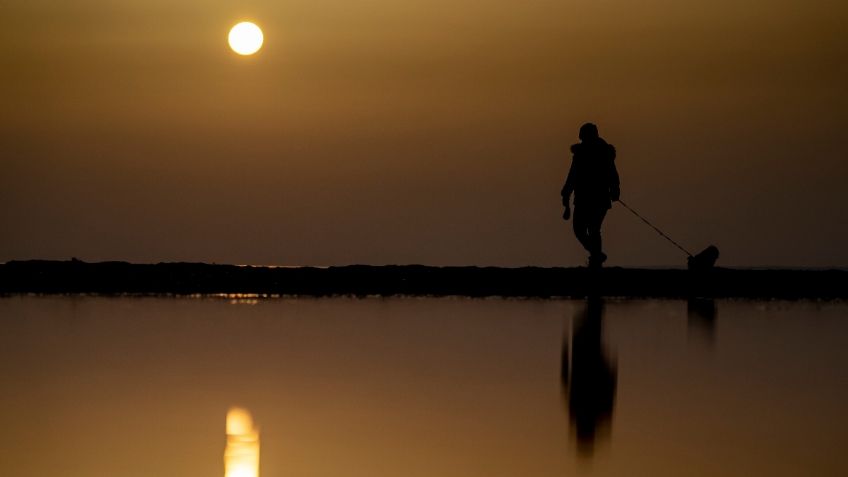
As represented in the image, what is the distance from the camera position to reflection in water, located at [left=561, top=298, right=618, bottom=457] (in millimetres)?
7609

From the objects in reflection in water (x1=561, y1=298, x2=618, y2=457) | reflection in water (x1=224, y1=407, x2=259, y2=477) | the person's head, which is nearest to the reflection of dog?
the person's head

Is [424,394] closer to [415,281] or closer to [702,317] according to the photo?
[702,317]

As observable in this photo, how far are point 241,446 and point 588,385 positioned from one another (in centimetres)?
342

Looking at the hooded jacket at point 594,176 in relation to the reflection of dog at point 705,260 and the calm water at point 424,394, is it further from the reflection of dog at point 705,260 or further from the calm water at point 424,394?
the calm water at point 424,394

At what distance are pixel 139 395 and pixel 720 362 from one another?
4.45 m

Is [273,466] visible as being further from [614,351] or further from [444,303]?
[444,303]

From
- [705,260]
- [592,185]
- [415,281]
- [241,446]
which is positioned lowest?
[241,446]

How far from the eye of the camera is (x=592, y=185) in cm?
2144

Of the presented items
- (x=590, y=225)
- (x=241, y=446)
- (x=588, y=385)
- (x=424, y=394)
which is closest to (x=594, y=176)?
(x=590, y=225)

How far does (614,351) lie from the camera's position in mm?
12430

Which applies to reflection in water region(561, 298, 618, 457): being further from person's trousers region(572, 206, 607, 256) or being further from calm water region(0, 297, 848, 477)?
person's trousers region(572, 206, 607, 256)

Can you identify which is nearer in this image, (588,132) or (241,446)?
(241,446)

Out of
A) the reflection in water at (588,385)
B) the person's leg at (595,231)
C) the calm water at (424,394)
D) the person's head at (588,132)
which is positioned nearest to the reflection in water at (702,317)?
the calm water at (424,394)

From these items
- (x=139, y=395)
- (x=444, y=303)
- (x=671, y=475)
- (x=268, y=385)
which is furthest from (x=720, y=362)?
(x=444, y=303)
